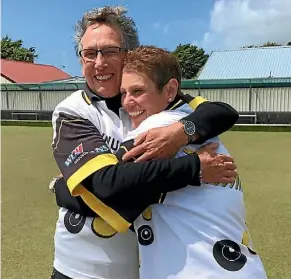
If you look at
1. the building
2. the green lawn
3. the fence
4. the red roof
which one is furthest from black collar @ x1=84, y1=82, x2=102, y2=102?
the red roof

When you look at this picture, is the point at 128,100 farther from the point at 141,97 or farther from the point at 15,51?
the point at 15,51

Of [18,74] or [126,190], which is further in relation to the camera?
[18,74]

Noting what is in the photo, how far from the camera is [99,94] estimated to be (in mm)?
1716

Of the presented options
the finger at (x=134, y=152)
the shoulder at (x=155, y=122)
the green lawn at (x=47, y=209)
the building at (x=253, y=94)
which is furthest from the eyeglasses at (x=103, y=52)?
the building at (x=253, y=94)

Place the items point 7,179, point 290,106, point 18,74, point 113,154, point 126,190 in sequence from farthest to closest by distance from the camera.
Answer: point 18,74 → point 290,106 → point 7,179 → point 113,154 → point 126,190

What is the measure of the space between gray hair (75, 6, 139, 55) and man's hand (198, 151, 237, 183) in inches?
21.0

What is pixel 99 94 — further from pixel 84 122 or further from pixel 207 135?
pixel 207 135

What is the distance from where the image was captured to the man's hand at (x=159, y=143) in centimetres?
143

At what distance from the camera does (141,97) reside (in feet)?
4.94

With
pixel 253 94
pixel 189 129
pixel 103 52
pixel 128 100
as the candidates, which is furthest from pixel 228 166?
pixel 253 94

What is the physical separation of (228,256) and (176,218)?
19 centimetres

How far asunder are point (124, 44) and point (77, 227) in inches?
26.2

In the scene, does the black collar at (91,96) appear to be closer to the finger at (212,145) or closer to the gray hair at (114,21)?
the gray hair at (114,21)

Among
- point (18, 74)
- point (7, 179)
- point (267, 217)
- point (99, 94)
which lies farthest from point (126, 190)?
point (18, 74)
